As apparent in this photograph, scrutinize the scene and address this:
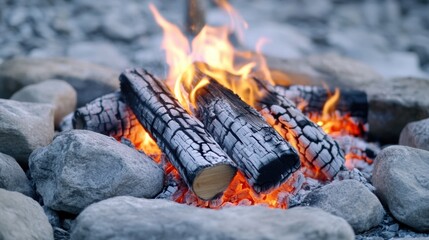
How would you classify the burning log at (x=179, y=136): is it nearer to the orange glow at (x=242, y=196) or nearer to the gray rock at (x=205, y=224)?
the orange glow at (x=242, y=196)

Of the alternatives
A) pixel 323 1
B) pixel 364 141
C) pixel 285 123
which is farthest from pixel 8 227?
pixel 323 1

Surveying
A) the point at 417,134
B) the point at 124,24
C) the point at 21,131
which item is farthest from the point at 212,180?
the point at 124,24

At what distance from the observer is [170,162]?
2701 millimetres

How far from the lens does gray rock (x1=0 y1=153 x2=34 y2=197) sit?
103 inches

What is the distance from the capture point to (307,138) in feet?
9.40

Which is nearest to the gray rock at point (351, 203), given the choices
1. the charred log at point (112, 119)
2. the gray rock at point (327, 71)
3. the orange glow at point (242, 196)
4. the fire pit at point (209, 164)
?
the fire pit at point (209, 164)

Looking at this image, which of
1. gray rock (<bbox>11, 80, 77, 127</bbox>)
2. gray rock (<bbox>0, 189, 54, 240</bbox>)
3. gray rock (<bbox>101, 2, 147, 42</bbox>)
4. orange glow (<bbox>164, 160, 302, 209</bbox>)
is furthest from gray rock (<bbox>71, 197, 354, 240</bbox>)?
gray rock (<bbox>101, 2, 147, 42</bbox>)

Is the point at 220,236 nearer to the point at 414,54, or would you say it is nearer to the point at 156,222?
Result: the point at 156,222

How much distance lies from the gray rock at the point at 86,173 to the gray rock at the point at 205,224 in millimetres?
378

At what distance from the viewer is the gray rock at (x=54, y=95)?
11.9 feet

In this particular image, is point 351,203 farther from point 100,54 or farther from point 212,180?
point 100,54

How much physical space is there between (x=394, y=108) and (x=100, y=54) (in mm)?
3071

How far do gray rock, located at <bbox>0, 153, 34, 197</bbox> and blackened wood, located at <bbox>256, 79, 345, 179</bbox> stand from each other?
127 centimetres

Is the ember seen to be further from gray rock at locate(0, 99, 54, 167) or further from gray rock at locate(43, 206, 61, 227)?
gray rock at locate(43, 206, 61, 227)
